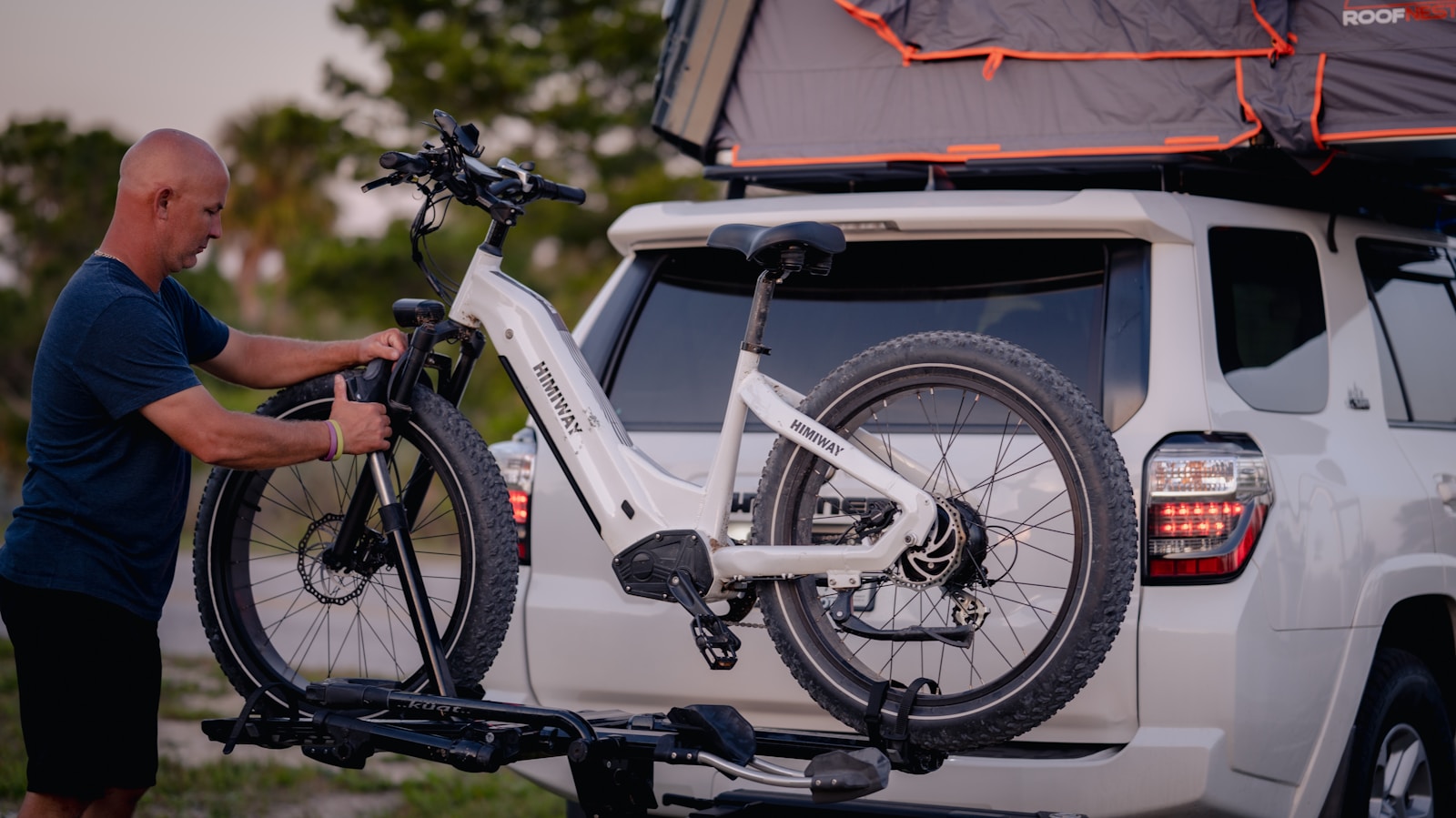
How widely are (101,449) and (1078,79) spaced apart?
8.87ft

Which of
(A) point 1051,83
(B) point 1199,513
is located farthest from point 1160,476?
(A) point 1051,83

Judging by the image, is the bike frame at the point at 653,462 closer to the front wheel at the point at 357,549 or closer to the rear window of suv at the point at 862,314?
the front wheel at the point at 357,549

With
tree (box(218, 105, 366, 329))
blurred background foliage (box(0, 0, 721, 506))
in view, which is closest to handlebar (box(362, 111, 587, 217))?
blurred background foliage (box(0, 0, 721, 506))

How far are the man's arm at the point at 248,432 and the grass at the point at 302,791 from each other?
2.54 metres

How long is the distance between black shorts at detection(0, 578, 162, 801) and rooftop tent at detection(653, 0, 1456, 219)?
225 centimetres

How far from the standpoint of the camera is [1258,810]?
319 centimetres

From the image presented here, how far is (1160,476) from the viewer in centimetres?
313

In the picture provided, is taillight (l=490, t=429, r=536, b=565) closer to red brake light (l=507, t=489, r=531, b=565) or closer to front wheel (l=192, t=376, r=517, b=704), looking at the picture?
red brake light (l=507, t=489, r=531, b=565)

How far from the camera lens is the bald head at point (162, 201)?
10.4 feet

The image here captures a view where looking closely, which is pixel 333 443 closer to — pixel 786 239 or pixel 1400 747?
pixel 786 239

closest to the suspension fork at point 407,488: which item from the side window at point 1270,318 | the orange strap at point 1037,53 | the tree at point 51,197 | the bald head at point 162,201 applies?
the bald head at point 162,201

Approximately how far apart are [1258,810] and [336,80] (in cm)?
2169

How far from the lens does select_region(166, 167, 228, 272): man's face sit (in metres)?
3.19

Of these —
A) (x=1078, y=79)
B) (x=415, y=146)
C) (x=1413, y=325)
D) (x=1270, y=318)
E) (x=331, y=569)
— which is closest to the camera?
(x=331, y=569)
